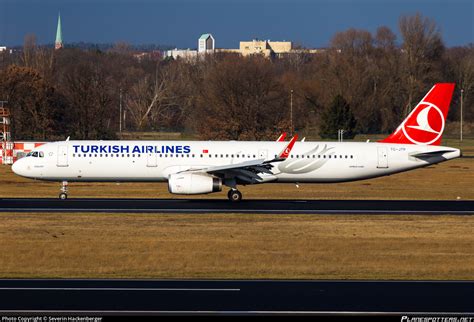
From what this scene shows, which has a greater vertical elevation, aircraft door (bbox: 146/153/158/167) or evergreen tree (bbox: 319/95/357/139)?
evergreen tree (bbox: 319/95/357/139)

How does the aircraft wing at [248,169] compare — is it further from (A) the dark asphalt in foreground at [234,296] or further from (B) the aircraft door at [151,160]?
(A) the dark asphalt in foreground at [234,296]

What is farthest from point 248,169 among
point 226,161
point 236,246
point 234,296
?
point 234,296

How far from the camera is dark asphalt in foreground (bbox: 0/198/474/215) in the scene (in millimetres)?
39594

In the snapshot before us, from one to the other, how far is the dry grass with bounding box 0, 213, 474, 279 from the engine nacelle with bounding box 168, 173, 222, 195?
5020mm

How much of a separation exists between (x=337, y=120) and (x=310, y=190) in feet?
198

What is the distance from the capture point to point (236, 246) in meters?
30.0

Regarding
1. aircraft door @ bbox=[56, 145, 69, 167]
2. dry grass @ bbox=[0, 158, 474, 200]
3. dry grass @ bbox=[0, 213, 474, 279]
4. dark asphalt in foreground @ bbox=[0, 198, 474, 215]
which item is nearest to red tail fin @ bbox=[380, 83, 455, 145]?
dry grass @ bbox=[0, 158, 474, 200]

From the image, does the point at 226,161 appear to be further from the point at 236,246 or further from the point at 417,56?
the point at 417,56

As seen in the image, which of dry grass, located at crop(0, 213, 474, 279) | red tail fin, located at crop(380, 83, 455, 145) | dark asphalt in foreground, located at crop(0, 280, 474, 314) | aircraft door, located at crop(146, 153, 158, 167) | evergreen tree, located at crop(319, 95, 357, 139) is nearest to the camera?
dark asphalt in foreground, located at crop(0, 280, 474, 314)

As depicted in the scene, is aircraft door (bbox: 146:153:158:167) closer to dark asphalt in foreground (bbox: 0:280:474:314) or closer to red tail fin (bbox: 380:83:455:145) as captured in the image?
red tail fin (bbox: 380:83:455:145)

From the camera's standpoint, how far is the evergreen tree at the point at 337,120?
4449 inches

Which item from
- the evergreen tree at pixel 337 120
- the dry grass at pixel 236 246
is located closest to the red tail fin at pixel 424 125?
the dry grass at pixel 236 246

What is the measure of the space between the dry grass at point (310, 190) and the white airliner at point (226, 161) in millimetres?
2704

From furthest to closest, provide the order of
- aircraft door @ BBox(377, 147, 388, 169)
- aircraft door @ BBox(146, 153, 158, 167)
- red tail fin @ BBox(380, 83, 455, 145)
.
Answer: red tail fin @ BBox(380, 83, 455, 145)
aircraft door @ BBox(377, 147, 388, 169)
aircraft door @ BBox(146, 153, 158, 167)
